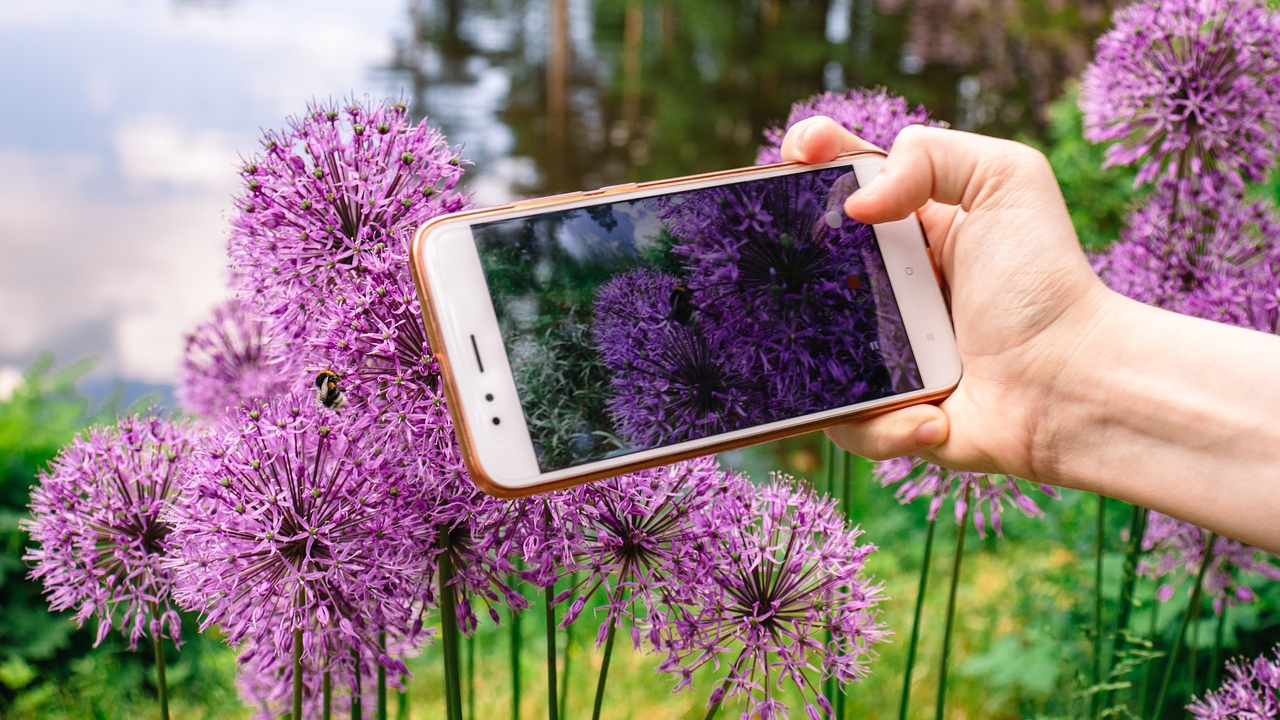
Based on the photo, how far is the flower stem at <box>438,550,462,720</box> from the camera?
1.33 meters

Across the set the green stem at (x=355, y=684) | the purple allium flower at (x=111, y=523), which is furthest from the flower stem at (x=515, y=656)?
the purple allium flower at (x=111, y=523)

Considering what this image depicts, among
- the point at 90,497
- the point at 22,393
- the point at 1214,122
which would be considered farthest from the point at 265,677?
the point at 22,393

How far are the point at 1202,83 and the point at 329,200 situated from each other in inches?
78.7

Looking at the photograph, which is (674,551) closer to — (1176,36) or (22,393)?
(1176,36)

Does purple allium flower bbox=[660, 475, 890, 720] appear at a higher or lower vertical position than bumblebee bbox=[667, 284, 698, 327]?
lower

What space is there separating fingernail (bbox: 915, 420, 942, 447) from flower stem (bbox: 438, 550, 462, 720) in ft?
2.81

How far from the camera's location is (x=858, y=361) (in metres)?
1.67

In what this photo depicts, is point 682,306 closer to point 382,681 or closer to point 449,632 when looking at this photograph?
point 449,632

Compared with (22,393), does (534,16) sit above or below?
above

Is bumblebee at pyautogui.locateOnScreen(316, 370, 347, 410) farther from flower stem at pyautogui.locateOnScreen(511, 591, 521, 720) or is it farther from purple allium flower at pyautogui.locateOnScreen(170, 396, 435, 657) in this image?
flower stem at pyautogui.locateOnScreen(511, 591, 521, 720)

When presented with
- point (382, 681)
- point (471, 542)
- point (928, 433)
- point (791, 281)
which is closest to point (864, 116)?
point (791, 281)

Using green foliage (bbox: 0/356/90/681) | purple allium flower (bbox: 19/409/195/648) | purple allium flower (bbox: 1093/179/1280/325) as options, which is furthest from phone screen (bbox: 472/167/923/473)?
green foliage (bbox: 0/356/90/681)

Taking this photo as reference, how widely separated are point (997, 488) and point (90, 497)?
1.77 metres

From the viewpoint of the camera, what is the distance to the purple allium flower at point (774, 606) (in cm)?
137
